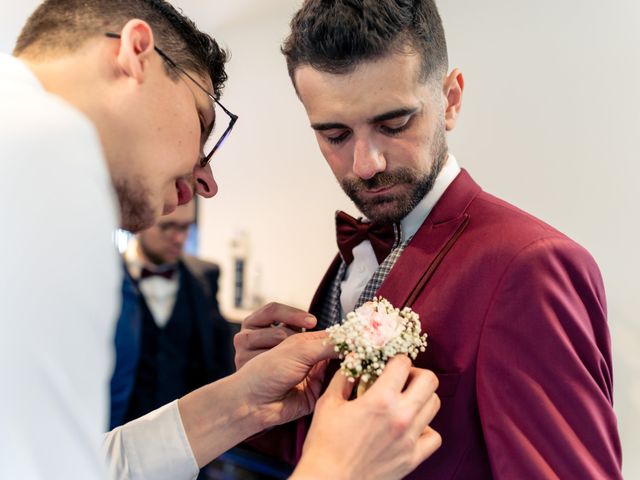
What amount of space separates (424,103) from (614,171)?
0.90 m

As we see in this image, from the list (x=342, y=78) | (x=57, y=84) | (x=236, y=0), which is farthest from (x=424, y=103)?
(x=236, y=0)

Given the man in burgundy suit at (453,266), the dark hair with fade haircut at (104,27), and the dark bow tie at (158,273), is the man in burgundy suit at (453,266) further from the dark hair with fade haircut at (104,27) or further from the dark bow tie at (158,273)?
the dark bow tie at (158,273)

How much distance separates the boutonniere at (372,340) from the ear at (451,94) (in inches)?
22.2

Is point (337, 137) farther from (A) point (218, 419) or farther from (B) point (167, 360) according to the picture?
(B) point (167, 360)

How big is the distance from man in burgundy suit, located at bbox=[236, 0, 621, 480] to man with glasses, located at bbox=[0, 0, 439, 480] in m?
0.13

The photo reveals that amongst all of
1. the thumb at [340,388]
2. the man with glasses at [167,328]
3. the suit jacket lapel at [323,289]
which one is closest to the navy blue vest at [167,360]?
the man with glasses at [167,328]

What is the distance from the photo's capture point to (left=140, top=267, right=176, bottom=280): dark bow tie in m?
4.02

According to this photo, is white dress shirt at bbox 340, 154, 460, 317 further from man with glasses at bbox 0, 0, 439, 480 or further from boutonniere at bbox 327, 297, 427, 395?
boutonniere at bbox 327, 297, 427, 395

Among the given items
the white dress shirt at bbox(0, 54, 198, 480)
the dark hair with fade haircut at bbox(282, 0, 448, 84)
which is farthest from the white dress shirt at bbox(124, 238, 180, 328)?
the white dress shirt at bbox(0, 54, 198, 480)

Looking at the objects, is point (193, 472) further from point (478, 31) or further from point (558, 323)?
point (478, 31)

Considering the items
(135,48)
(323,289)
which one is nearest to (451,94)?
(323,289)

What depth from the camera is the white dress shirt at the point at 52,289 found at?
33.4 inches

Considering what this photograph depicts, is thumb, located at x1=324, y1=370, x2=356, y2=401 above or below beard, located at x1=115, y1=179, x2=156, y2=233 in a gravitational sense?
below

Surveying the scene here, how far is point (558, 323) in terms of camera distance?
122cm
